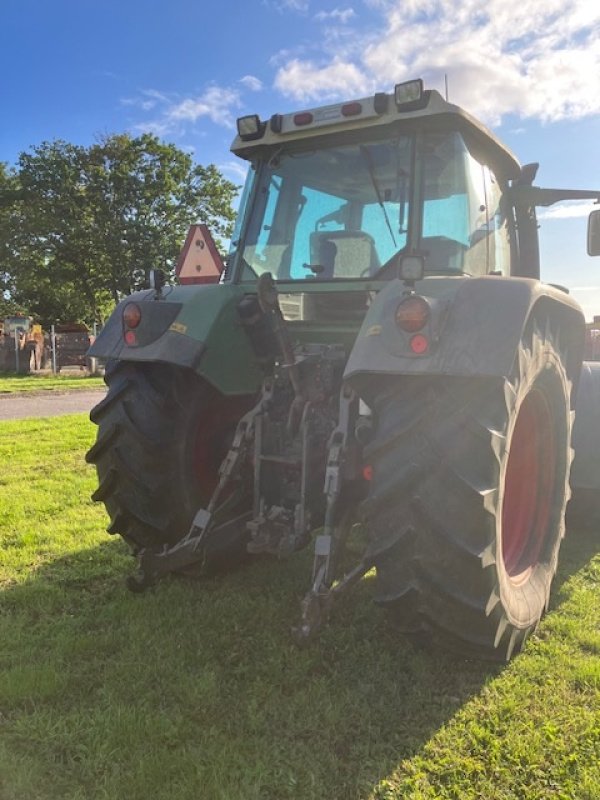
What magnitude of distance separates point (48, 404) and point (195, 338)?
998 cm

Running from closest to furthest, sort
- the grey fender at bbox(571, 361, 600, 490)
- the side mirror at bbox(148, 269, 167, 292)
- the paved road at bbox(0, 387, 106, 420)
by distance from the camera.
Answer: the side mirror at bbox(148, 269, 167, 292), the grey fender at bbox(571, 361, 600, 490), the paved road at bbox(0, 387, 106, 420)

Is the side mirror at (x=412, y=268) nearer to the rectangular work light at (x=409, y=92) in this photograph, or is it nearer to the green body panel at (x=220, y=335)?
the rectangular work light at (x=409, y=92)

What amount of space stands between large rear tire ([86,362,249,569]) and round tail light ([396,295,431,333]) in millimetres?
1340

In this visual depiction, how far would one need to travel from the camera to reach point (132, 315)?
11.0 ft

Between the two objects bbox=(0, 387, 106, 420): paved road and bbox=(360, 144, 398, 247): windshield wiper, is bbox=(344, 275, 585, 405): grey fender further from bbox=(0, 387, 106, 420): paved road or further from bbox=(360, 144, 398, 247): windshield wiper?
bbox=(0, 387, 106, 420): paved road

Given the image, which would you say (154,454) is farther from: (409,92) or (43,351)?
(43,351)

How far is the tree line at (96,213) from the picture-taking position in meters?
29.4

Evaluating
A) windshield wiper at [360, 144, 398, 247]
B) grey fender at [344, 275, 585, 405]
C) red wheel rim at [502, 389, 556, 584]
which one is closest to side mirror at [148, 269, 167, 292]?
windshield wiper at [360, 144, 398, 247]

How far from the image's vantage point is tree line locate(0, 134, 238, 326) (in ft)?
96.3

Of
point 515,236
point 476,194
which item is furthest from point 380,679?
point 515,236

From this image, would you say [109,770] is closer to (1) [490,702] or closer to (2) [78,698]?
(2) [78,698]

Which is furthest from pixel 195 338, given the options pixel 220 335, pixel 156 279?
pixel 156 279

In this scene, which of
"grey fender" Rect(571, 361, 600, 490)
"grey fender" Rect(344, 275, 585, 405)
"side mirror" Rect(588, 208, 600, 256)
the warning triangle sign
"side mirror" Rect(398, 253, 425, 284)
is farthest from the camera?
the warning triangle sign

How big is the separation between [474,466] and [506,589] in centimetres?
63
